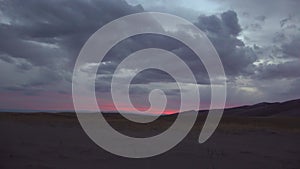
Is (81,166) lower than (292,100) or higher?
lower

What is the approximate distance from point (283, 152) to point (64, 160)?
1152cm

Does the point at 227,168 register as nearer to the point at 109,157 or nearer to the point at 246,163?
the point at 246,163

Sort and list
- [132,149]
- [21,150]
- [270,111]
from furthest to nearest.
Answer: [270,111], [132,149], [21,150]

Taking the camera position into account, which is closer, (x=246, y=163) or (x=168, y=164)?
(x=168, y=164)

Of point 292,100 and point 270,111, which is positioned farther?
point 292,100

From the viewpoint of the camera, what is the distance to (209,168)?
12.3 meters

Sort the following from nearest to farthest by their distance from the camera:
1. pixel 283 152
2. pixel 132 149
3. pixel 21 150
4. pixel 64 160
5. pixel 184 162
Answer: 1. pixel 64 160
2. pixel 184 162
3. pixel 21 150
4. pixel 132 149
5. pixel 283 152

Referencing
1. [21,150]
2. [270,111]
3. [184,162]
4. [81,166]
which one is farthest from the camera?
[270,111]

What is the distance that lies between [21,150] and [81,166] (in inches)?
163

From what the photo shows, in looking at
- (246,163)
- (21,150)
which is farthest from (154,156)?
(21,150)

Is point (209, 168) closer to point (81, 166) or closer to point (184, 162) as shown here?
point (184, 162)

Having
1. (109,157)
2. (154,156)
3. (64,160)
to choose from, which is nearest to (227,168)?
(154,156)

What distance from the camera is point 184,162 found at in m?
13.4

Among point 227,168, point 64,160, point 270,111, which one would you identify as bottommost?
point 227,168
